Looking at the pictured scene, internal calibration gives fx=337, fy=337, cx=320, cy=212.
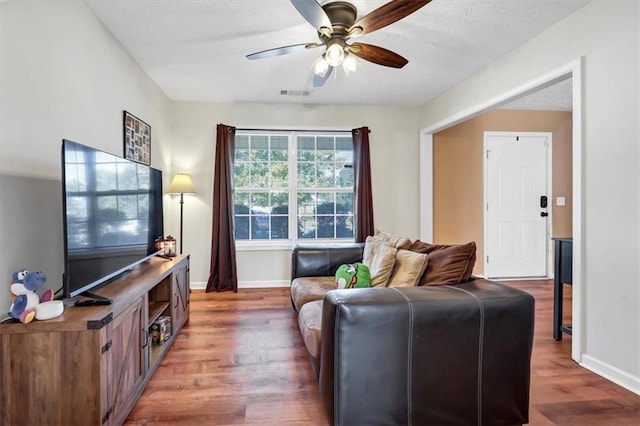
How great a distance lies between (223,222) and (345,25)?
2847 mm

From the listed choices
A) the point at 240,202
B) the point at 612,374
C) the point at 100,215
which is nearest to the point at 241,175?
the point at 240,202

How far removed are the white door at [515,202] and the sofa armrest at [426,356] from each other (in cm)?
346

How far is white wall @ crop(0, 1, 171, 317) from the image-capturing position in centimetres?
156

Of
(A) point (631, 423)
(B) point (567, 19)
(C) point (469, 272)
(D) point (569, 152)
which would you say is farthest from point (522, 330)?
(D) point (569, 152)

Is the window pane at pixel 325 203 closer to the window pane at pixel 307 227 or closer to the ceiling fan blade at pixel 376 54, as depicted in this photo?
the window pane at pixel 307 227

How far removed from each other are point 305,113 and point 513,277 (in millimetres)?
3717

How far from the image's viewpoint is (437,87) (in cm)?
392

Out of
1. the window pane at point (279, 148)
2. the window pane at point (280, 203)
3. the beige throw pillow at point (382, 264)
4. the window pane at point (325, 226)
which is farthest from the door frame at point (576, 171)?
the window pane at point (280, 203)

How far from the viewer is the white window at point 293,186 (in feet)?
15.0

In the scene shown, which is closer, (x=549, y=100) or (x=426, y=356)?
(x=426, y=356)

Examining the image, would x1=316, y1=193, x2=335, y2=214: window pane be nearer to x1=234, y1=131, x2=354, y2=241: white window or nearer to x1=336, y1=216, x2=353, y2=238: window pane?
x1=234, y1=131, x2=354, y2=241: white window

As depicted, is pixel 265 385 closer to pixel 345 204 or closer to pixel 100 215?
pixel 100 215

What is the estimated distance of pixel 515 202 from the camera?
478 cm

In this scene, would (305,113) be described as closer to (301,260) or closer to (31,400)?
(301,260)
